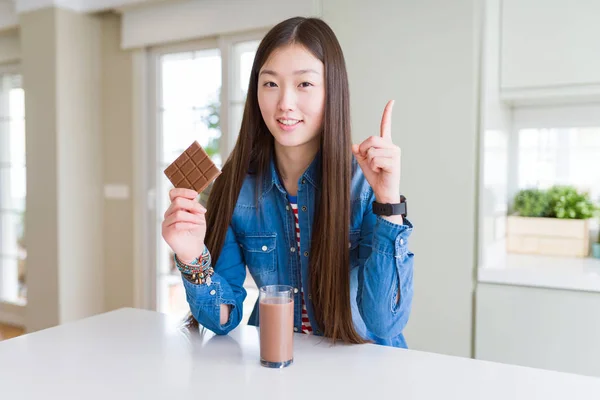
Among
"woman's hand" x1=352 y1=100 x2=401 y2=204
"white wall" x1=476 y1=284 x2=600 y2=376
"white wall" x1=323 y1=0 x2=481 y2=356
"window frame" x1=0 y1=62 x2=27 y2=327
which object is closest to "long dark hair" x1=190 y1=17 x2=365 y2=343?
"woman's hand" x1=352 y1=100 x2=401 y2=204

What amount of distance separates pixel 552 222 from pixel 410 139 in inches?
32.4

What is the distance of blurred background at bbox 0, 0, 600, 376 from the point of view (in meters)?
2.05

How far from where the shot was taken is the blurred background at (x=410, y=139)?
6.72ft

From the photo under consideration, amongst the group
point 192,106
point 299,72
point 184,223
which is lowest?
point 184,223

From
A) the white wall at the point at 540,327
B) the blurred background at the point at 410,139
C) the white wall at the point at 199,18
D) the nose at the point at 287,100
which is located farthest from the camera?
the white wall at the point at 199,18

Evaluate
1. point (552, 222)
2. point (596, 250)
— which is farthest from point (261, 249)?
point (596, 250)

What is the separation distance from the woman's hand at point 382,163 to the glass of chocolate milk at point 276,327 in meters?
0.30

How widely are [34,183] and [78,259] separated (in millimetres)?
602

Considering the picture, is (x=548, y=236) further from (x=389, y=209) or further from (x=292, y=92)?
(x=292, y=92)

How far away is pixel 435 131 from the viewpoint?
6.93 ft

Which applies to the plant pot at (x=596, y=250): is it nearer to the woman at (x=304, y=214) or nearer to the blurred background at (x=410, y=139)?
the blurred background at (x=410, y=139)

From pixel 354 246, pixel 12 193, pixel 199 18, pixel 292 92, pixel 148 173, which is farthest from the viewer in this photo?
pixel 12 193

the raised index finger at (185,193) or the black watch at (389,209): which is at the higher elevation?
the raised index finger at (185,193)

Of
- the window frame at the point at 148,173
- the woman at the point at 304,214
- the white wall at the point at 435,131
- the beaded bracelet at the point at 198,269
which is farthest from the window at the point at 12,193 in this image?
the beaded bracelet at the point at 198,269
